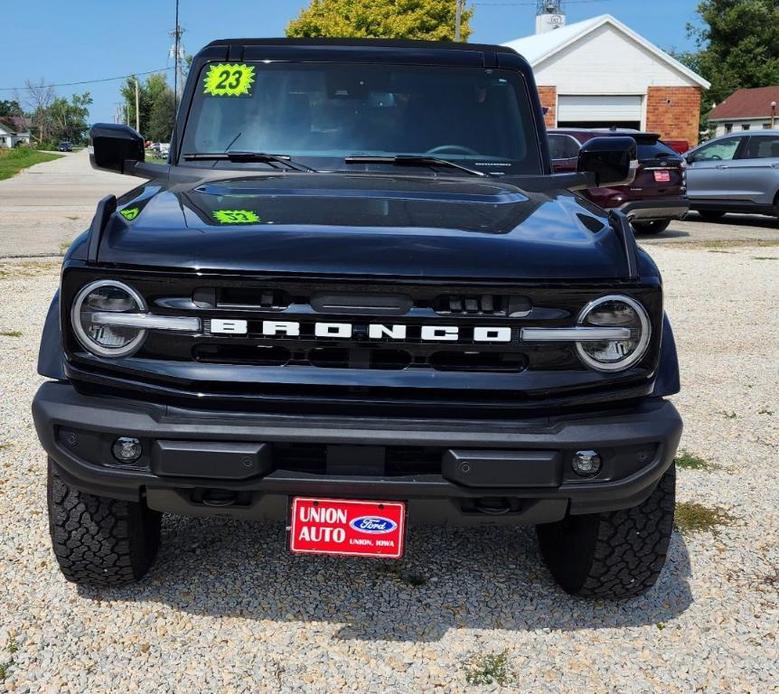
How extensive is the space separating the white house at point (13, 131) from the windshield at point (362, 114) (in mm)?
129685

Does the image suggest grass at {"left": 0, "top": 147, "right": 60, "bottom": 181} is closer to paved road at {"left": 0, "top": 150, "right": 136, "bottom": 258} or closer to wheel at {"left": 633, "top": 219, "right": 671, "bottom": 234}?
paved road at {"left": 0, "top": 150, "right": 136, "bottom": 258}

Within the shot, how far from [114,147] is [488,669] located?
253 cm

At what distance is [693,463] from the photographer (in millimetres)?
4430

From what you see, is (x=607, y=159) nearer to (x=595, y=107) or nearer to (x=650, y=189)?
(x=650, y=189)

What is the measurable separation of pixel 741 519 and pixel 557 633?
130 centimetres

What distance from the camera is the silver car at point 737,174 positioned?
15.4 m

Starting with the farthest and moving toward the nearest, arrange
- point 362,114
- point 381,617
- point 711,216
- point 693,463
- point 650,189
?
point 711,216 < point 650,189 < point 693,463 < point 362,114 < point 381,617

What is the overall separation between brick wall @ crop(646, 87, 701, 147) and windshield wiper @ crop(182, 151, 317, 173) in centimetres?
3285

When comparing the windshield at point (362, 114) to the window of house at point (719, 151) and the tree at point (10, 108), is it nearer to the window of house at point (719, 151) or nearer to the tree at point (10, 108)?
the window of house at point (719, 151)

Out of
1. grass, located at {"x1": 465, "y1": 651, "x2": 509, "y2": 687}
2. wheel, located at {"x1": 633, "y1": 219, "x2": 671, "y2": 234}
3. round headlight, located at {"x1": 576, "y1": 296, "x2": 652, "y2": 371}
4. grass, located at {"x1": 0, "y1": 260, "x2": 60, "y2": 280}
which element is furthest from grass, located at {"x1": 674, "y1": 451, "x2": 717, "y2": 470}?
wheel, located at {"x1": 633, "y1": 219, "x2": 671, "y2": 234}

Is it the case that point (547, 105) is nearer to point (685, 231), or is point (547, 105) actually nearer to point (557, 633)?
point (685, 231)

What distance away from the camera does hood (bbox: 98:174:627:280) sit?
7.95ft

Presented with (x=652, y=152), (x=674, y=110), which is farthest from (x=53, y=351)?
(x=674, y=110)

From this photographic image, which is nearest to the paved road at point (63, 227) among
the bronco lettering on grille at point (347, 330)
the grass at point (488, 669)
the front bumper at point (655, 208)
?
the front bumper at point (655, 208)
